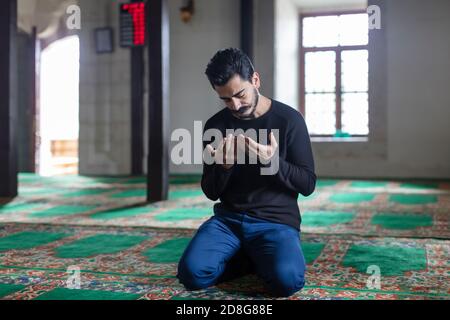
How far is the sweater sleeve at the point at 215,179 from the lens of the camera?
2518mm

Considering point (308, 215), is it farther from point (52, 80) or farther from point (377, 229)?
point (52, 80)

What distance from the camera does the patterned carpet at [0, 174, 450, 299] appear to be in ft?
8.19

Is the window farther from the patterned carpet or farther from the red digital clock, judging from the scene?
the patterned carpet

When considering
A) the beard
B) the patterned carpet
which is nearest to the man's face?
the beard

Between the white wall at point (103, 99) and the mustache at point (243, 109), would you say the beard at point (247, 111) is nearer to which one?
the mustache at point (243, 109)

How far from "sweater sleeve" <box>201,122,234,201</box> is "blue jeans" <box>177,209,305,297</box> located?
16 cm

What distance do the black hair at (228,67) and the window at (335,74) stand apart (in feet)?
24.2

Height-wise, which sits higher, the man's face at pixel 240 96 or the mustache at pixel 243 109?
the man's face at pixel 240 96

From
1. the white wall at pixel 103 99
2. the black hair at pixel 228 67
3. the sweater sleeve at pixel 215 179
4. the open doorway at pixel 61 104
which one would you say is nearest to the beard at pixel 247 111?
the black hair at pixel 228 67
